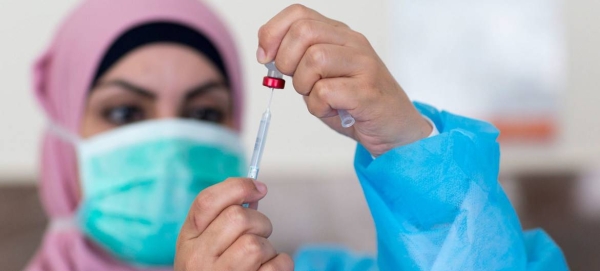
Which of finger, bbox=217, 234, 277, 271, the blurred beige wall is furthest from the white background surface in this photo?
finger, bbox=217, 234, 277, 271

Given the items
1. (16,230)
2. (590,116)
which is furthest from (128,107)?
(590,116)

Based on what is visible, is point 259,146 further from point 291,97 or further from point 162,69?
point 291,97

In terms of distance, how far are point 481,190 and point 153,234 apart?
641mm

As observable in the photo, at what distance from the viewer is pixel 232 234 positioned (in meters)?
0.66

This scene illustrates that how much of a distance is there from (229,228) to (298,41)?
194mm

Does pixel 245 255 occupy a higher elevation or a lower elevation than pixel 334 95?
lower

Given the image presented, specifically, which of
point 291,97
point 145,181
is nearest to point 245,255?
point 145,181

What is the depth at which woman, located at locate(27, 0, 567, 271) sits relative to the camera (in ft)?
2.21

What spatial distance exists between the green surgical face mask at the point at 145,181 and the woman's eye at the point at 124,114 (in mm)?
25

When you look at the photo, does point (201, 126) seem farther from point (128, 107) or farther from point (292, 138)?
point (292, 138)

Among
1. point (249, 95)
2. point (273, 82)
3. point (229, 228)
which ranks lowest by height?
point (249, 95)

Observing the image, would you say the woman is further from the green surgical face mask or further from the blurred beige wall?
the blurred beige wall

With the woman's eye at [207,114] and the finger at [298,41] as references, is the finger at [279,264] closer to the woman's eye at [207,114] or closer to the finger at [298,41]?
the finger at [298,41]

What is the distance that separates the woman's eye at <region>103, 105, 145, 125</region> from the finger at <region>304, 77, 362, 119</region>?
0.68 meters
